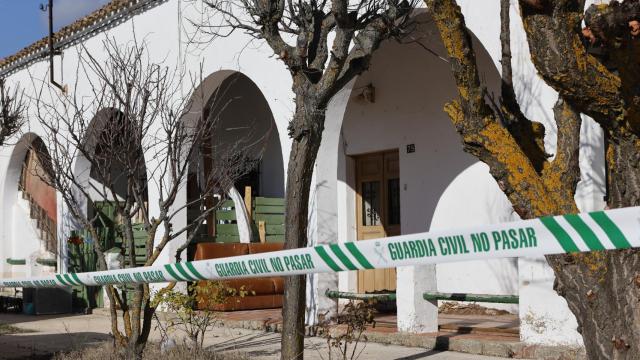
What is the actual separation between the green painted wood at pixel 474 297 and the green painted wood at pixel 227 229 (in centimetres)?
572

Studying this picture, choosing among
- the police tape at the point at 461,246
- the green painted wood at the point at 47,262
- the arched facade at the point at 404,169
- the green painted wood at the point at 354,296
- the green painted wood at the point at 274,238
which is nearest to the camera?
the police tape at the point at 461,246

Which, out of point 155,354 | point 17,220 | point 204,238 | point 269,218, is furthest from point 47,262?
point 155,354

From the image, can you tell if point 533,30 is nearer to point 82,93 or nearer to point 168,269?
point 168,269

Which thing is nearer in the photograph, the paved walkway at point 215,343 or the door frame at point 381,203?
the paved walkway at point 215,343

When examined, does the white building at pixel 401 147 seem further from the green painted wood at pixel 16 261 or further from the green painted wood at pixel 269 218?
the green painted wood at pixel 16 261

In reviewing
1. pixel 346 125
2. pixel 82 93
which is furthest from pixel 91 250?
pixel 346 125

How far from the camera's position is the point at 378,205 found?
41.9 ft

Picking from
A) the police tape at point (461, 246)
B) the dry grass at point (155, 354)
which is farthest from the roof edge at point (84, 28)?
the police tape at point (461, 246)

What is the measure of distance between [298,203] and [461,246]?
2881mm

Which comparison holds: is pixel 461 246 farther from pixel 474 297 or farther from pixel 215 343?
pixel 215 343

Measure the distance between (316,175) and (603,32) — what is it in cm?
648

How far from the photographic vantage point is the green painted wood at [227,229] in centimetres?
1422

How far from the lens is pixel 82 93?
50.9 feet

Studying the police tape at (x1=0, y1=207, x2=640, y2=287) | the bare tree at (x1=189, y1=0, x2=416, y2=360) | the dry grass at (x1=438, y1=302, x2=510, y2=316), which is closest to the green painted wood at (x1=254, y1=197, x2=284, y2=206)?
the dry grass at (x1=438, y1=302, x2=510, y2=316)
